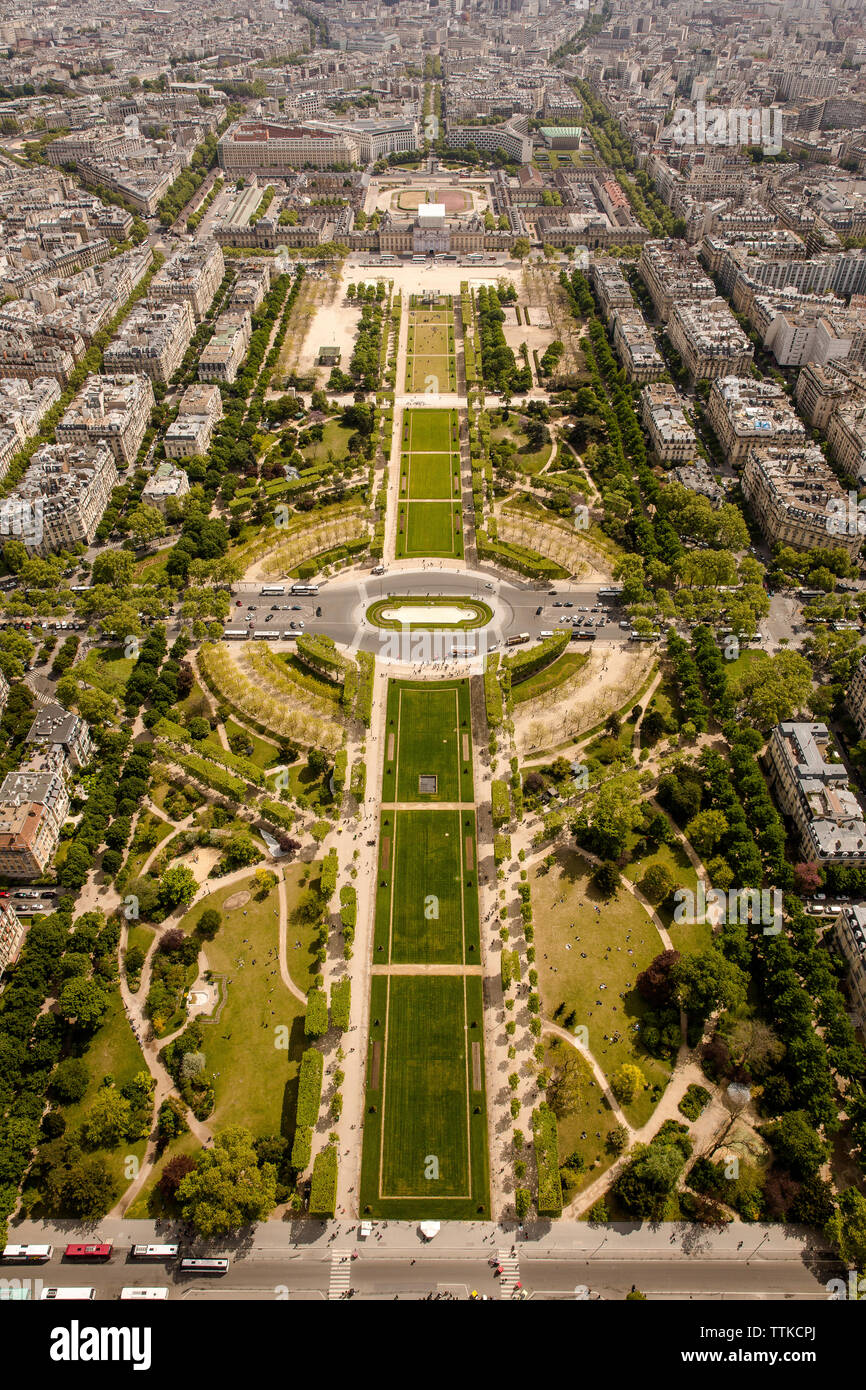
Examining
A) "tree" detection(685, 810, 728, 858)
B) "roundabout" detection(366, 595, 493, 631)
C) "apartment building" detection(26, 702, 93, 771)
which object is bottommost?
"tree" detection(685, 810, 728, 858)

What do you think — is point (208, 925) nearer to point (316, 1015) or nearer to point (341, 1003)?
point (316, 1015)

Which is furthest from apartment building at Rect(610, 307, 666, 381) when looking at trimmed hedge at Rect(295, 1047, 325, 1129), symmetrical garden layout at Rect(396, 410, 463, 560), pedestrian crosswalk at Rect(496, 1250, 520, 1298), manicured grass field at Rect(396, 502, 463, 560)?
pedestrian crosswalk at Rect(496, 1250, 520, 1298)

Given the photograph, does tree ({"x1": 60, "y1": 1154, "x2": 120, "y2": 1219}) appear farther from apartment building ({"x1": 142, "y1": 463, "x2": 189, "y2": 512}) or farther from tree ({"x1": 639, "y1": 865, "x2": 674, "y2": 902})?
apartment building ({"x1": 142, "y1": 463, "x2": 189, "y2": 512})

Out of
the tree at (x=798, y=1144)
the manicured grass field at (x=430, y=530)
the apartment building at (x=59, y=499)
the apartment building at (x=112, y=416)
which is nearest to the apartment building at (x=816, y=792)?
the tree at (x=798, y=1144)

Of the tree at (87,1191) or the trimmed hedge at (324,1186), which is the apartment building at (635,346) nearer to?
the trimmed hedge at (324,1186)

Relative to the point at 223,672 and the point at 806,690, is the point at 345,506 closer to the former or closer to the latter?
the point at 223,672

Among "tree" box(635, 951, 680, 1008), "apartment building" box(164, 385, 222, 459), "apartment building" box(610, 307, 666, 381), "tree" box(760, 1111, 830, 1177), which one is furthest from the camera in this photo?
"apartment building" box(610, 307, 666, 381)
